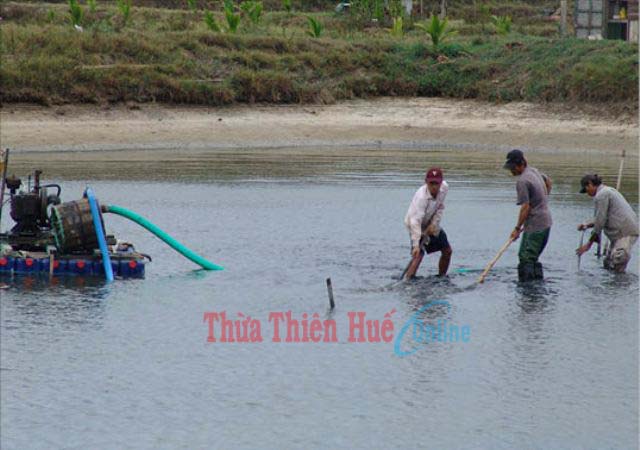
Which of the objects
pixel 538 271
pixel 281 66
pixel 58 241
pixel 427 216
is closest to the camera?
pixel 427 216

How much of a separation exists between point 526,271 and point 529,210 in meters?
0.80

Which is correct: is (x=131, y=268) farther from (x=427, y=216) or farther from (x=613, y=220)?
(x=613, y=220)

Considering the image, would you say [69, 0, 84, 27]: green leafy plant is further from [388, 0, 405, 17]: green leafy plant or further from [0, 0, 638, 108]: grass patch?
[388, 0, 405, 17]: green leafy plant

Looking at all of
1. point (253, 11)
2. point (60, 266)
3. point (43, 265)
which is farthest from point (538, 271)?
A: point (253, 11)

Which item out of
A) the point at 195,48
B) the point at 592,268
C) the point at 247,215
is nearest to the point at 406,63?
the point at 195,48

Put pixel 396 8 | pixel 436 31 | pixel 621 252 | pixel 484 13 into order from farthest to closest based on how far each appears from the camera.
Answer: pixel 484 13 → pixel 396 8 → pixel 436 31 → pixel 621 252

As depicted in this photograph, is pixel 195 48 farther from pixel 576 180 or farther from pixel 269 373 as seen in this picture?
pixel 269 373

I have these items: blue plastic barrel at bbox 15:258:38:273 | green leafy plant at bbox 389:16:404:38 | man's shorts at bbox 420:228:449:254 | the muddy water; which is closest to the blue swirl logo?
the muddy water

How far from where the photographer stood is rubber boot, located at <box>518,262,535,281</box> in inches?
539

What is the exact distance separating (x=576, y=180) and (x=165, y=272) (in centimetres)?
1095

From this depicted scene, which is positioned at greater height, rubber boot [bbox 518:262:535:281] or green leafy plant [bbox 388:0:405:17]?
green leafy plant [bbox 388:0:405:17]

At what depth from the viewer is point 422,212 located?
13102mm

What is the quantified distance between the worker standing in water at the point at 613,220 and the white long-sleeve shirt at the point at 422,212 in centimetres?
171

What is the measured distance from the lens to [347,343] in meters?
11.7
